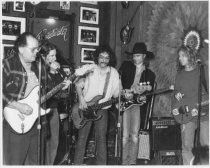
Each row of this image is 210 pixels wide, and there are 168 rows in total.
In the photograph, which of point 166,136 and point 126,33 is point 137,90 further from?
point 126,33

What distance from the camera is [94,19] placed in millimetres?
6090

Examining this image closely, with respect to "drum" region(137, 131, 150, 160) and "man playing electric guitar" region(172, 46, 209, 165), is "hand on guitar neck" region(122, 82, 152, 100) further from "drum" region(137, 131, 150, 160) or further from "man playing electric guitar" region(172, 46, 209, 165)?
"drum" region(137, 131, 150, 160)

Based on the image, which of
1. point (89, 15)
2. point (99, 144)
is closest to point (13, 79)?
point (99, 144)

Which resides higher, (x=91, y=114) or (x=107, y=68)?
(x=107, y=68)

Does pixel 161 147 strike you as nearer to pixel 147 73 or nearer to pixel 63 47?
pixel 147 73

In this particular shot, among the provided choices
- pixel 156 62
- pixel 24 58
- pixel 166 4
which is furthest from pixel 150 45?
pixel 24 58

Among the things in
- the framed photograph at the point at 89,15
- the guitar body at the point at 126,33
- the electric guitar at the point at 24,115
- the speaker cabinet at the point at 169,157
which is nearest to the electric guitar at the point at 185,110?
the speaker cabinet at the point at 169,157

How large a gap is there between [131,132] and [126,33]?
2.34m

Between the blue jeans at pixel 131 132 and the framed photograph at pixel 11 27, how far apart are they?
2646mm

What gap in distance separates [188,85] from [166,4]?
1837 millimetres

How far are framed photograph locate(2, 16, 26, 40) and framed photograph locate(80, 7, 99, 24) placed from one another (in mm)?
1195

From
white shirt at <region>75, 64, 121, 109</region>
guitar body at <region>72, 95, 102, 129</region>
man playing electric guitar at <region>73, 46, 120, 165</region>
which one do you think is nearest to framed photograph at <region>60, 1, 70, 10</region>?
man playing electric guitar at <region>73, 46, 120, 165</region>

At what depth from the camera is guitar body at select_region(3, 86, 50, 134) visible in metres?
2.91

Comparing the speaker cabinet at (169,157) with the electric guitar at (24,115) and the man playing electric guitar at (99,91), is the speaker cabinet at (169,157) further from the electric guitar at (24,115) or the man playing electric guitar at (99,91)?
the electric guitar at (24,115)
